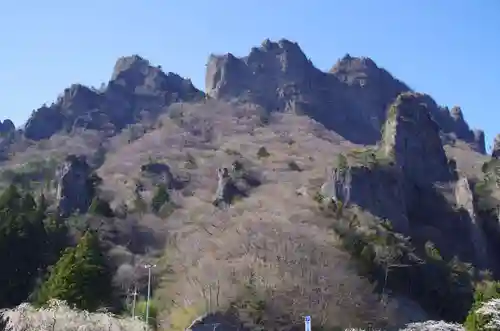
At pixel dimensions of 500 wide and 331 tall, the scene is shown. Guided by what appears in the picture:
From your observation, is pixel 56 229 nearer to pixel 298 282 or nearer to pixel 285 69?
pixel 298 282

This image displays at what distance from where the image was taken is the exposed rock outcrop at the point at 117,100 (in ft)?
347

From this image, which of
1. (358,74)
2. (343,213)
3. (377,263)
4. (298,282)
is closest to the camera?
(298,282)

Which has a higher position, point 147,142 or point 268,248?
point 147,142

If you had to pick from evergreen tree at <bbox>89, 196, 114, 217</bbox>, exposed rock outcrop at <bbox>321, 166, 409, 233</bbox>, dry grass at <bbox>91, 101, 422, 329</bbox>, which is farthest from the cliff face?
evergreen tree at <bbox>89, 196, 114, 217</bbox>

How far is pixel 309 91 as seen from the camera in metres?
123

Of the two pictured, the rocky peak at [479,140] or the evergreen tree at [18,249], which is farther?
the rocky peak at [479,140]

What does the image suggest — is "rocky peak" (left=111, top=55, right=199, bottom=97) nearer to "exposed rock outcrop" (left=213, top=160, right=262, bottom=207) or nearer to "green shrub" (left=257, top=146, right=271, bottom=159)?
"green shrub" (left=257, top=146, right=271, bottom=159)

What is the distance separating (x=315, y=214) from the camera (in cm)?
5203

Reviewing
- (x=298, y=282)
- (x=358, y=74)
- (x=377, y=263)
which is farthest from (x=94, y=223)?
(x=358, y=74)

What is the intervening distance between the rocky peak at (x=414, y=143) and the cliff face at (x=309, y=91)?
49239mm

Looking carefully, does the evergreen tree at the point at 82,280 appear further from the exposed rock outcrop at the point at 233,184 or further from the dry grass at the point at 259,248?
the exposed rock outcrop at the point at 233,184

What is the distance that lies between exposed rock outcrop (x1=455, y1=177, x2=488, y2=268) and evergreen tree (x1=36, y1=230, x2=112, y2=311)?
3444 centimetres

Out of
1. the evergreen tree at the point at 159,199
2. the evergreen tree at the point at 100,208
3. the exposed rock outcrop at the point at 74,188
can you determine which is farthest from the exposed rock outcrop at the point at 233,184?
the exposed rock outcrop at the point at 74,188

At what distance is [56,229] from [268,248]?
1577 cm
